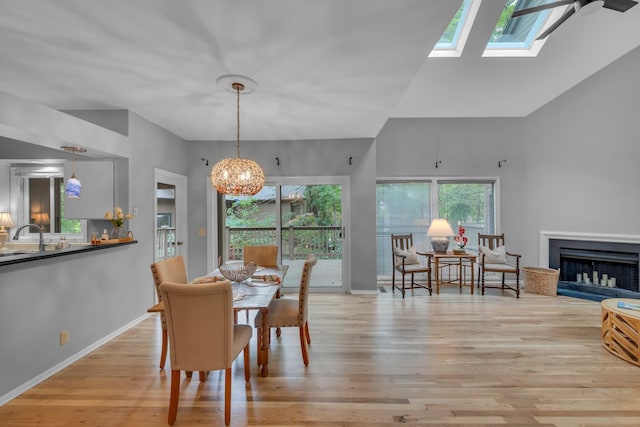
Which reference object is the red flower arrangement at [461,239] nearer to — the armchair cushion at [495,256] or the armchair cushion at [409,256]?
the armchair cushion at [495,256]

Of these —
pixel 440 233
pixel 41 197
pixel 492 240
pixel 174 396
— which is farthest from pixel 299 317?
pixel 492 240

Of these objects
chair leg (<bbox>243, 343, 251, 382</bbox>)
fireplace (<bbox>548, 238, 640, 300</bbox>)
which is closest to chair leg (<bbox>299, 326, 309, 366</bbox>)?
chair leg (<bbox>243, 343, 251, 382</bbox>)

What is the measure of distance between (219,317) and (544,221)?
5.48m

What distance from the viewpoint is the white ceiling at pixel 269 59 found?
183cm

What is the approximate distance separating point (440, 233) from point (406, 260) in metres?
0.71

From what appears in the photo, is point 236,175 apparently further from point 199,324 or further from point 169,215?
point 169,215

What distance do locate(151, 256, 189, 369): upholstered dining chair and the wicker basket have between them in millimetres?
5141

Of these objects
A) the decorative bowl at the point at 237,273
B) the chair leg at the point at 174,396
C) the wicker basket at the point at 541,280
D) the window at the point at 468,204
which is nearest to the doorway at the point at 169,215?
the decorative bowl at the point at 237,273

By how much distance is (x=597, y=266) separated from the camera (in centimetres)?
454

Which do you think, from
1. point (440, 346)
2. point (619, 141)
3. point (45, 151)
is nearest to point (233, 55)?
point (45, 151)

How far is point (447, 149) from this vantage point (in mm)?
5309

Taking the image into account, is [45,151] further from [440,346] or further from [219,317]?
[440,346]

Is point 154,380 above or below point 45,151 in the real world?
below

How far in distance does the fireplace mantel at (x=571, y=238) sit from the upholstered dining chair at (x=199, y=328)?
17.6 feet
